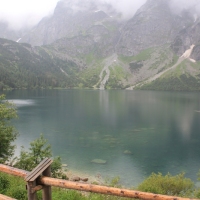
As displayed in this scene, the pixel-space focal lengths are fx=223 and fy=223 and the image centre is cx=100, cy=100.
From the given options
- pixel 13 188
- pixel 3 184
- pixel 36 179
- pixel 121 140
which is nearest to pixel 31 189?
pixel 36 179

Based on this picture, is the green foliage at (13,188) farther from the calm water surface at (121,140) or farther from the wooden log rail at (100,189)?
the calm water surface at (121,140)

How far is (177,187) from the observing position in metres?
29.7

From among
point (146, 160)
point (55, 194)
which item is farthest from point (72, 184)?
point (146, 160)

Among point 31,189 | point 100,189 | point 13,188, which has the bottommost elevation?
point 13,188

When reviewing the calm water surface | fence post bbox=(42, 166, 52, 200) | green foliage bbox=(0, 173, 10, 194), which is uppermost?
fence post bbox=(42, 166, 52, 200)

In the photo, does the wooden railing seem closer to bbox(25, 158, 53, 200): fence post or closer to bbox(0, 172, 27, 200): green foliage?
bbox(25, 158, 53, 200): fence post

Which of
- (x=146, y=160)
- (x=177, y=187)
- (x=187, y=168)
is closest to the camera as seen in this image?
(x=177, y=187)

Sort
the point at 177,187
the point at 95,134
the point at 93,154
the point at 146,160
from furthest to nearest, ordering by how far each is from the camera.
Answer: the point at 95,134, the point at 93,154, the point at 146,160, the point at 177,187

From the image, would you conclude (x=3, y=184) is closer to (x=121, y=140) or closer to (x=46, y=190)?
(x=46, y=190)

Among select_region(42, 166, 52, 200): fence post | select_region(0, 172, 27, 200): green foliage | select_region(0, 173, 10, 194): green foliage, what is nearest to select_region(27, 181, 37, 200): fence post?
select_region(42, 166, 52, 200): fence post

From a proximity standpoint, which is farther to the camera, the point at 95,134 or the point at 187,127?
the point at 187,127

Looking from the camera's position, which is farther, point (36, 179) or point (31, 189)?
point (36, 179)

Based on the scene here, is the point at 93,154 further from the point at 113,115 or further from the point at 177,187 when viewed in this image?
the point at 113,115

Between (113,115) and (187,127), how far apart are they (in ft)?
122
